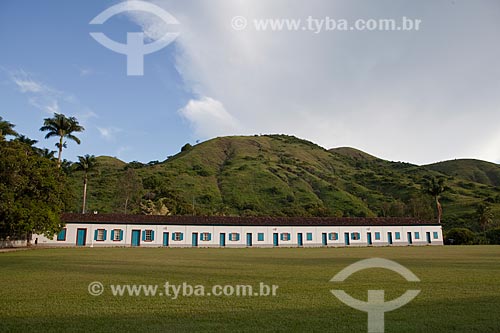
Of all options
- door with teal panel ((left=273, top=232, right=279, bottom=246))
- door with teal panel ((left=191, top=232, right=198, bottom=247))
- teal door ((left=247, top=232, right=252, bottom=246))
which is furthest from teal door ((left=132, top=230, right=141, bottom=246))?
door with teal panel ((left=273, top=232, right=279, bottom=246))

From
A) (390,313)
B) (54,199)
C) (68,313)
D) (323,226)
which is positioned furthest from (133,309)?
(323,226)

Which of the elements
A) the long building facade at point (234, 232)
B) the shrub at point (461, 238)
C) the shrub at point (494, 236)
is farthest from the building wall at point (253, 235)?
the shrub at point (494, 236)

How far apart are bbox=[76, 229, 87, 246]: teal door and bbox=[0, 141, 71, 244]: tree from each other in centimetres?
517

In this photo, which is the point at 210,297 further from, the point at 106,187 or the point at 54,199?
the point at 106,187

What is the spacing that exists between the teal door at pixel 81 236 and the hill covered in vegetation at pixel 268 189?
14.1m

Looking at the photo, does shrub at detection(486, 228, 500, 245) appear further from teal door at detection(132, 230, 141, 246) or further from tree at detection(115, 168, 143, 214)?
tree at detection(115, 168, 143, 214)

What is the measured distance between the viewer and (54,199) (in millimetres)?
31297

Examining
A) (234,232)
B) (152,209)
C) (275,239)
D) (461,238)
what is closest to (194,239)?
(234,232)

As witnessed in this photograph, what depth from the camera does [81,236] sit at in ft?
124

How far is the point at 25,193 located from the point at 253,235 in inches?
923

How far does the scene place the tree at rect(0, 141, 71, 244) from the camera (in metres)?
26.9

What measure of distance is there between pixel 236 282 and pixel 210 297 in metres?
2.56

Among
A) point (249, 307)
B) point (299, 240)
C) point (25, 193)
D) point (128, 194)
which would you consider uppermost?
point (128, 194)

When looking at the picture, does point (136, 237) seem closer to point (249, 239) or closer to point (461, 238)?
point (249, 239)
